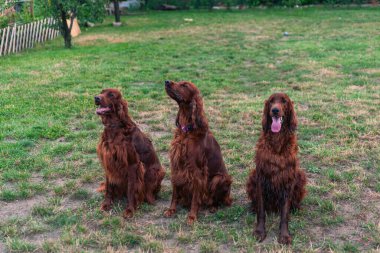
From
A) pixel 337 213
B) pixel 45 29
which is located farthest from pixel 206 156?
pixel 45 29

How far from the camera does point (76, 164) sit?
6.07 m

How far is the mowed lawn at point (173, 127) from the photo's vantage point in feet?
14.1

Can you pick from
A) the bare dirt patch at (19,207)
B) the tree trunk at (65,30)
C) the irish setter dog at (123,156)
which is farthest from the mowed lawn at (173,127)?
the tree trunk at (65,30)

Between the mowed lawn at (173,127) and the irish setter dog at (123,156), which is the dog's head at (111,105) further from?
the mowed lawn at (173,127)

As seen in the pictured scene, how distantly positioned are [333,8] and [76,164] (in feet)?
86.2

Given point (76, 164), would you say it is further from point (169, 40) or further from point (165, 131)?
point (169, 40)

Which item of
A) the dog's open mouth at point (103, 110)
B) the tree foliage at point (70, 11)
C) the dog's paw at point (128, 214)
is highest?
the tree foliage at point (70, 11)

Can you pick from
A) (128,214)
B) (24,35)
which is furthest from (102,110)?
(24,35)

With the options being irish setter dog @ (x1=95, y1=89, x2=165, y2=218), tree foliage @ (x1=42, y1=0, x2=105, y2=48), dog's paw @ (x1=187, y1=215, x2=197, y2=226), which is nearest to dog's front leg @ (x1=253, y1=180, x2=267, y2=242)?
dog's paw @ (x1=187, y1=215, x2=197, y2=226)

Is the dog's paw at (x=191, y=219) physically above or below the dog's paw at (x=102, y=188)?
below

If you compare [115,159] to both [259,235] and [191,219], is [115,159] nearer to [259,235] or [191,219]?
[191,219]

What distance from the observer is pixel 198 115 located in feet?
14.7

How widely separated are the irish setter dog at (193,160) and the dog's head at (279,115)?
25.0 inches

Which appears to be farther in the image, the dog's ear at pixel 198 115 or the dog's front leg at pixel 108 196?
the dog's front leg at pixel 108 196
